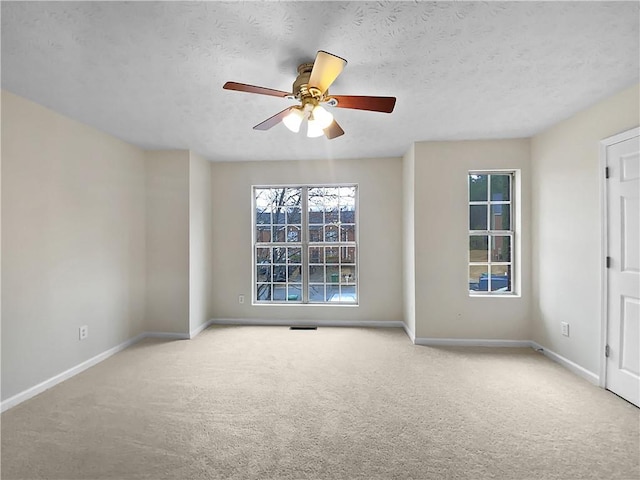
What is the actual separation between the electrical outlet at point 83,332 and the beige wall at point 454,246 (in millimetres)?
3538

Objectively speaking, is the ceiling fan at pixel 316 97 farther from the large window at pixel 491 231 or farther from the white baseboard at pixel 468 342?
the white baseboard at pixel 468 342

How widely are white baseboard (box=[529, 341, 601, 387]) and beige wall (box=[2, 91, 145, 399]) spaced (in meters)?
4.72

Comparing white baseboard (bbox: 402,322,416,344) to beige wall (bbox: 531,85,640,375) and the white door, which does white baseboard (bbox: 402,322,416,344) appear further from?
the white door

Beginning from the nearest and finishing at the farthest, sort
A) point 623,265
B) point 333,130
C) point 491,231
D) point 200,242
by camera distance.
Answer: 1. point 333,130
2. point 623,265
3. point 491,231
4. point 200,242

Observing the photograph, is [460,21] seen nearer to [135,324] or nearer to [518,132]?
[518,132]

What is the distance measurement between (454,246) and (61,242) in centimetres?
403

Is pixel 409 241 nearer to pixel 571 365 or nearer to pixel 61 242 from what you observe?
pixel 571 365

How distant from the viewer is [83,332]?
3.01 metres

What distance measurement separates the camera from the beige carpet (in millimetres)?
1718

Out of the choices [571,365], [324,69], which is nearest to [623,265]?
[571,365]

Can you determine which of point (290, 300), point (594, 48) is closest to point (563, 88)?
point (594, 48)

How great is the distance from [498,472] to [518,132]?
10.5ft

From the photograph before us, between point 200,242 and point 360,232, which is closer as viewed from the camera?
point 200,242

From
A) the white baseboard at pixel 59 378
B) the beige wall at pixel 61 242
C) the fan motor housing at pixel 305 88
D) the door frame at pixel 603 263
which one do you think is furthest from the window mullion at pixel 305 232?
the door frame at pixel 603 263
